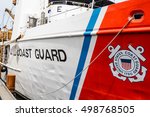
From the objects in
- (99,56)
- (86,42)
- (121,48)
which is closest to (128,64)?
(121,48)

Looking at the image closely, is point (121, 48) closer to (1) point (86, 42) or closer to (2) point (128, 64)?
(2) point (128, 64)

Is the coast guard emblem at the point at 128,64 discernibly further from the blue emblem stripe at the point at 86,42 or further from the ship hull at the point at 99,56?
the blue emblem stripe at the point at 86,42

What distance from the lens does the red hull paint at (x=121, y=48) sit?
2.62 metres

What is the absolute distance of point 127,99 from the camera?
2783mm

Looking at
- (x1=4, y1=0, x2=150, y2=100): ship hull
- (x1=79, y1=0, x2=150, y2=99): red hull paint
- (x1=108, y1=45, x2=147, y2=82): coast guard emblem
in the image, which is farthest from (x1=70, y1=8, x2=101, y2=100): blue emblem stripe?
(x1=108, y1=45, x2=147, y2=82): coast guard emblem

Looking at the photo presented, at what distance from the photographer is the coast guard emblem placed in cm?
265

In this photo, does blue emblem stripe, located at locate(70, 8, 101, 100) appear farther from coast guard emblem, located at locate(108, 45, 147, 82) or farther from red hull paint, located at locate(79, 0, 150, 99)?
coast guard emblem, located at locate(108, 45, 147, 82)

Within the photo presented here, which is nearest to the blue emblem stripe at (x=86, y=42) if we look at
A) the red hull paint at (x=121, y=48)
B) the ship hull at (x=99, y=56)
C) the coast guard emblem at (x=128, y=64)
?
the ship hull at (x=99, y=56)

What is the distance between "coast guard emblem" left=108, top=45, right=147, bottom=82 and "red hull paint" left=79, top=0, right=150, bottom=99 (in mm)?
35

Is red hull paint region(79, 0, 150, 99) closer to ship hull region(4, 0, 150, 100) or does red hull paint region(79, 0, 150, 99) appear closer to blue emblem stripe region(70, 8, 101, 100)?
ship hull region(4, 0, 150, 100)

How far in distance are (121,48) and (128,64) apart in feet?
0.62

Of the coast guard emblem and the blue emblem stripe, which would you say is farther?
the blue emblem stripe

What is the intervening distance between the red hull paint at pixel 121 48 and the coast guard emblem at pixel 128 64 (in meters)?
0.03

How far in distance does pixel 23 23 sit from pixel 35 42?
1.71m
